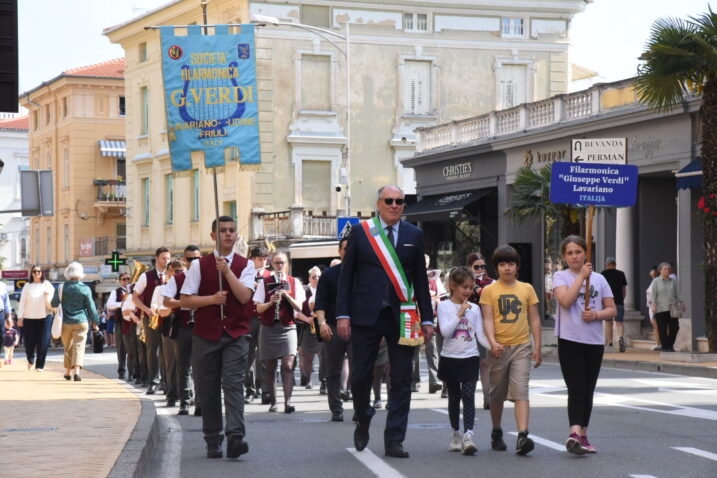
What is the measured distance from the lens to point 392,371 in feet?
38.7

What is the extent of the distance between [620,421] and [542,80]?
40234 millimetres

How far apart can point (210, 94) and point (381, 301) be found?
4.03 meters

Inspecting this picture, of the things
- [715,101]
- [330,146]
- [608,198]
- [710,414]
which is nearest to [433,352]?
[608,198]

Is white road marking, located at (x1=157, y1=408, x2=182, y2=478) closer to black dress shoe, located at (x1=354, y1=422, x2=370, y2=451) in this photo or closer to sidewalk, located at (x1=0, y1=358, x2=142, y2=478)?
sidewalk, located at (x1=0, y1=358, x2=142, y2=478)

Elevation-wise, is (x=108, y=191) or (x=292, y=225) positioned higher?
(x=108, y=191)

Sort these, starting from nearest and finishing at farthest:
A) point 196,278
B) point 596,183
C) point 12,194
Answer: point 196,278 → point 596,183 → point 12,194

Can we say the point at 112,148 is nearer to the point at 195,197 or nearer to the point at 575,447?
the point at 195,197

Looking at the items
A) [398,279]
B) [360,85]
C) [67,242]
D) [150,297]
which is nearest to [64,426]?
[398,279]


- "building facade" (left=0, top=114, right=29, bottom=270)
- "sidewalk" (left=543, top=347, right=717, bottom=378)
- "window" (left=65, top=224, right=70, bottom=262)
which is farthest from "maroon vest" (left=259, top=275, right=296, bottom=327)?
"building facade" (left=0, top=114, right=29, bottom=270)

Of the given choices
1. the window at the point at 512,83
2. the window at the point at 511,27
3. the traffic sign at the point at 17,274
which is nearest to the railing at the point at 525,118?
the window at the point at 512,83

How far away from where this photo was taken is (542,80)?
177ft

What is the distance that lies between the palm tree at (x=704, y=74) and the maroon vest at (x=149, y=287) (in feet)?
36.8

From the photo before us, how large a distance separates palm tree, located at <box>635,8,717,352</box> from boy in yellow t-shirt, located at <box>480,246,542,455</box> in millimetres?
14960

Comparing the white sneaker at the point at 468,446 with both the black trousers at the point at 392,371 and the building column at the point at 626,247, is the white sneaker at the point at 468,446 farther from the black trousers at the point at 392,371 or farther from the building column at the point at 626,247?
the building column at the point at 626,247
